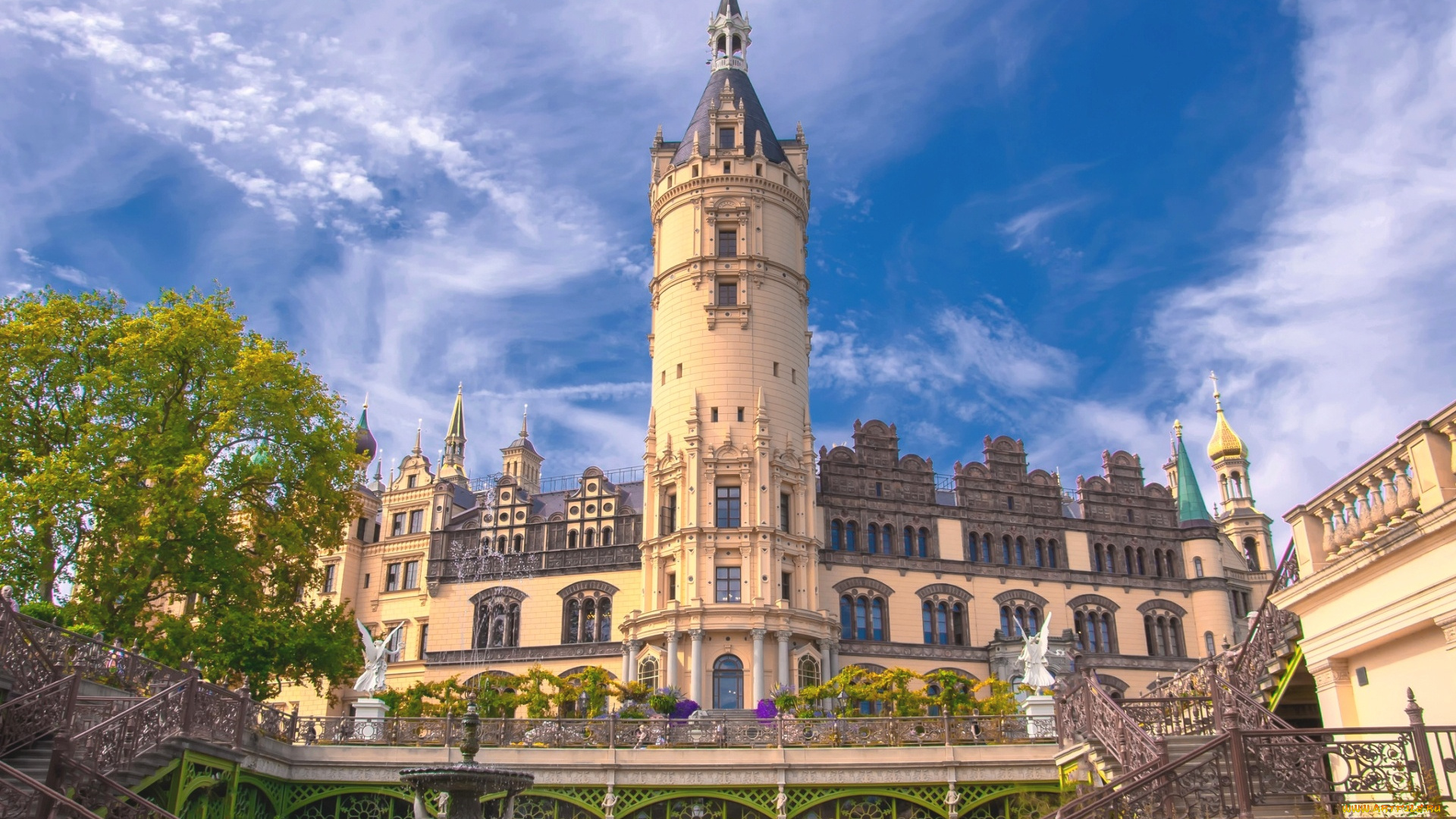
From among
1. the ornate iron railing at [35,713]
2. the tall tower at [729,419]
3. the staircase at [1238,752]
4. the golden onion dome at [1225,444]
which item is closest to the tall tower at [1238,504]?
the golden onion dome at [1225,444]

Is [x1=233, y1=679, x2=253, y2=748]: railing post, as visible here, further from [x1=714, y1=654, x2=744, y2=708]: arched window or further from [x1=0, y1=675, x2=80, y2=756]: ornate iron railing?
[x1=714, y1=654, x2=744, y2=708]: arched window

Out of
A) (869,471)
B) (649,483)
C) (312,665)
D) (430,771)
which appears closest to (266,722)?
(312,665)

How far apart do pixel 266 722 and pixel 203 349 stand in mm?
11237

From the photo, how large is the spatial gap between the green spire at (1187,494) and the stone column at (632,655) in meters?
27.2

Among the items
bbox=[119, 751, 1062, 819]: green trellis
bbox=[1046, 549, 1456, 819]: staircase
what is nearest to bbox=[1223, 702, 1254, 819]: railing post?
bbox=[1046, 549, 1456, 819]: staircase

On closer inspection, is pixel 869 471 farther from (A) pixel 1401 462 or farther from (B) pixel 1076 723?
(A) pixel 1401 462

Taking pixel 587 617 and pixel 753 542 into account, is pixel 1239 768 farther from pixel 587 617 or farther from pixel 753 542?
pixel 587 617

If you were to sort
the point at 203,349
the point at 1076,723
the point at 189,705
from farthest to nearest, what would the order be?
the point at 203,349 < the point at 1076,723 < the point at 189,705

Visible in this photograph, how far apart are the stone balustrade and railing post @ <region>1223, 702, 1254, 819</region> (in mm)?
3464

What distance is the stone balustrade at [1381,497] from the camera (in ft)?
41.7

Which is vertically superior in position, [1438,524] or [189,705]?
[1438,524]

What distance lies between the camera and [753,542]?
1694 inches

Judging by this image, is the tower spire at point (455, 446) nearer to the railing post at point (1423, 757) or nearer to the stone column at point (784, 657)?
the stone column at point (784, 657)

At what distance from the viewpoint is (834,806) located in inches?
960
